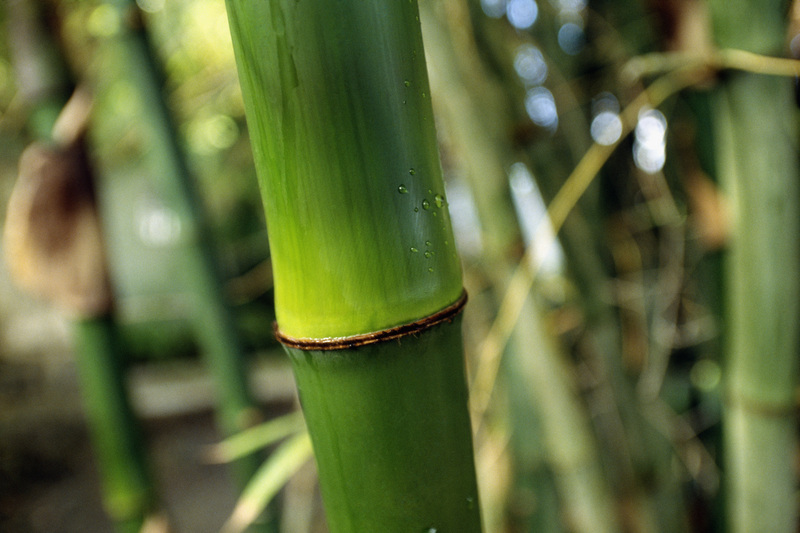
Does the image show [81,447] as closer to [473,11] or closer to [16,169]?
[16,169]

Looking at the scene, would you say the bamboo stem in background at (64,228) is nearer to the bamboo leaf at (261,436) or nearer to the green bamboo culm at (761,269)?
the bamboo leaf at (261,436)

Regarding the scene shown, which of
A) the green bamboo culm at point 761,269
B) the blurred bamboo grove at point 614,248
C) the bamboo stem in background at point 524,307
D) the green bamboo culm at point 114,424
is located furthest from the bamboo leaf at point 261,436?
the green bamboo culm at point 761,269

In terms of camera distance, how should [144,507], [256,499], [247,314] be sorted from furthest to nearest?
[247,314] < [144,507] < [256,499]

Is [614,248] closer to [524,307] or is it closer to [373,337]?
[524,307]

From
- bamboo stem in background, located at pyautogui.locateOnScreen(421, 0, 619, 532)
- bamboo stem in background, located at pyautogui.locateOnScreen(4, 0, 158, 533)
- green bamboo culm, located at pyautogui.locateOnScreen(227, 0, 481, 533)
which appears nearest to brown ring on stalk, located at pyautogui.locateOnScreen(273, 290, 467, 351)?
green bamboo culm, located at pyautogui.locateOnScreen(227, 0, 481, 533)

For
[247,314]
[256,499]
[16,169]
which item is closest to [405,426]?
[256,499]

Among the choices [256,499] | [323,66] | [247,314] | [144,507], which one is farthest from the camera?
[247,314]

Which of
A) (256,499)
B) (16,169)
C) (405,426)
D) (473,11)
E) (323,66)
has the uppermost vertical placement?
(16,169)
